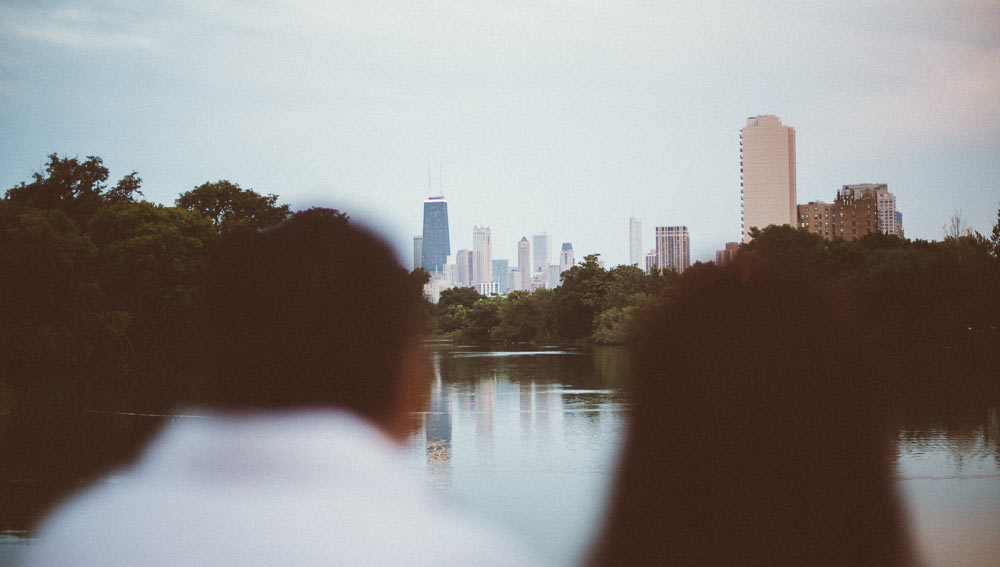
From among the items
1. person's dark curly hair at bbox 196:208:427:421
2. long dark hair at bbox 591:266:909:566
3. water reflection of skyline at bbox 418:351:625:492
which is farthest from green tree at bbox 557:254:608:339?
water reflection of skyline at bbox 418:351:625:492

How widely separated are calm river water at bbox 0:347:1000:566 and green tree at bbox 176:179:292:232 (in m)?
31.1

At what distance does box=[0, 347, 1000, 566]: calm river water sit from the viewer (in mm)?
8883

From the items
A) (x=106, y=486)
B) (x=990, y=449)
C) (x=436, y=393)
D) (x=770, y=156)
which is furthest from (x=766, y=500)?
(x=770, y=156)

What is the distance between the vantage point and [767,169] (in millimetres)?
167750

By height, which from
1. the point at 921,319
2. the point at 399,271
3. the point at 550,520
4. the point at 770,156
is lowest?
the point at 550,520

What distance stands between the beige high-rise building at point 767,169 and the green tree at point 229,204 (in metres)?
131

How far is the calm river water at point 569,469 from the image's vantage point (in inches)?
350

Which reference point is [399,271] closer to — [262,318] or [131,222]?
[262,318]

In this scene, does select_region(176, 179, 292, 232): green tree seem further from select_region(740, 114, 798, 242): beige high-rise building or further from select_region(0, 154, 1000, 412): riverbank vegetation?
select_region(740, 114, 798, 242): beige high-rise building

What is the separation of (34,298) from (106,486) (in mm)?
17728

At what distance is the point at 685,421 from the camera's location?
17.6 m

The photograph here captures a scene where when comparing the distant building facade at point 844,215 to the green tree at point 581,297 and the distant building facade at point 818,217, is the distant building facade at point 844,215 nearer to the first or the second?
the distant building facade at point 818,217

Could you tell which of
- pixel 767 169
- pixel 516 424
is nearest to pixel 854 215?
pixel 767 169

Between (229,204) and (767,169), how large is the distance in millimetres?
135679
